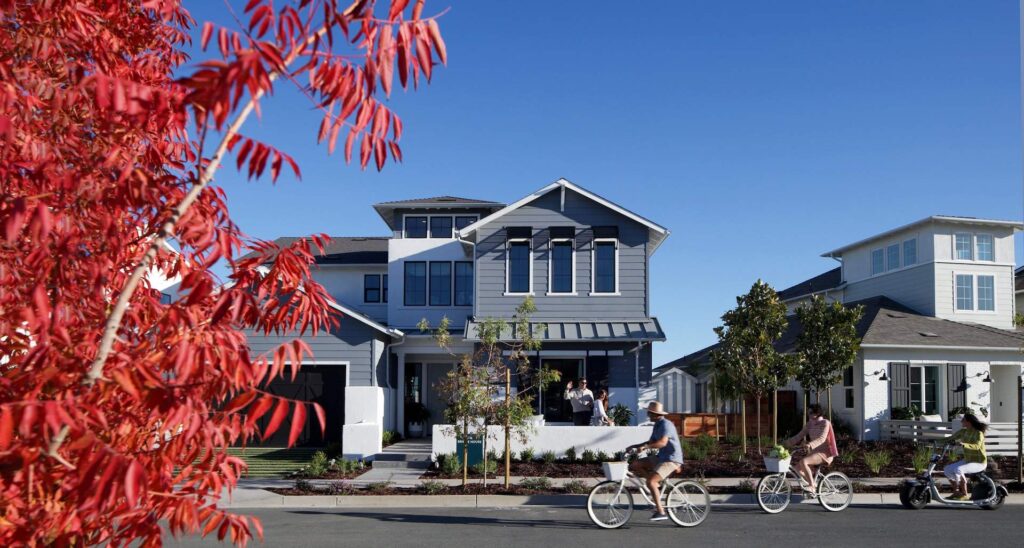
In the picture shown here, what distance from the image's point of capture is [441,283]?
29.6 meters

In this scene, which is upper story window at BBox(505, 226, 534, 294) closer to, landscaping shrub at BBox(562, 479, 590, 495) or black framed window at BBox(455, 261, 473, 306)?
black framed window at BBox(455, 261, 473, 306)

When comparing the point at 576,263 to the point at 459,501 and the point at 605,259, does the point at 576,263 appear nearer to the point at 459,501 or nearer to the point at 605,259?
the point at 605,259

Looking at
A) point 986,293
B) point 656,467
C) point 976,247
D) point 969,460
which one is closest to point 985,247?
point 976,247

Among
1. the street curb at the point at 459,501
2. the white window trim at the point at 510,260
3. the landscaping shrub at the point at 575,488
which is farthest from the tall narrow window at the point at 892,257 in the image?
the landscaping shrub at the point at 575,488

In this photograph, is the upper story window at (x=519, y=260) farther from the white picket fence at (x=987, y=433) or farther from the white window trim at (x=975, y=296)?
the white window trim at (x=975, y=296)

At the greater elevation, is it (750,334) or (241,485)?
(750,334)

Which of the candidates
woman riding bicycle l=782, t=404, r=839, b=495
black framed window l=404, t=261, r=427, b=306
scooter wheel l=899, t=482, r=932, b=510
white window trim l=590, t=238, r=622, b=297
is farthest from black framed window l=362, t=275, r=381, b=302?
scooter wheel l=899, t=482, r=932, b=510

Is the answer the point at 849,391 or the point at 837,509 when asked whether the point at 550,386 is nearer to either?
the point at 849,391

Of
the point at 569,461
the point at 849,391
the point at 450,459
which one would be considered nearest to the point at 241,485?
the point at 450,459

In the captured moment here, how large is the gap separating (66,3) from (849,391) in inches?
1098

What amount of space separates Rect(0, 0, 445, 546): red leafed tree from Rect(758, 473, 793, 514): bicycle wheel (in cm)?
1148

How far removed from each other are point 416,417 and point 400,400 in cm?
96

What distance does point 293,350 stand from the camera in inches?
143

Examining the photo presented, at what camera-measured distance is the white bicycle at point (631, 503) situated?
1282cm
